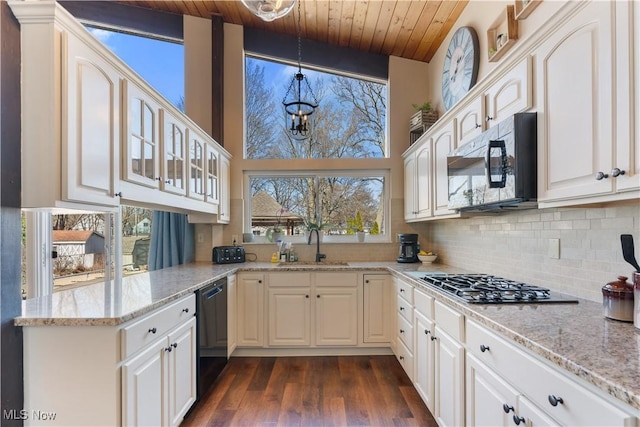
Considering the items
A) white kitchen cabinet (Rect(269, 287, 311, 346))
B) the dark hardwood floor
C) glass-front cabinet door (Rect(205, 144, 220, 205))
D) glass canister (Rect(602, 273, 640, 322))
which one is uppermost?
glass-front cabinet door (Rect(205, 144, 220, 205))

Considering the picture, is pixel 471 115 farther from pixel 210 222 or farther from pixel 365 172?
pixel 210 222

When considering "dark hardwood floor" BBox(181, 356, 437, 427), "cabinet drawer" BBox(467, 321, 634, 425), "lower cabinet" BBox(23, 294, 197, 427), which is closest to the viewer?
"cabinet drawer" BBox(467, 321, 634, 425)

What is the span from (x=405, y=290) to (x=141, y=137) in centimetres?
221

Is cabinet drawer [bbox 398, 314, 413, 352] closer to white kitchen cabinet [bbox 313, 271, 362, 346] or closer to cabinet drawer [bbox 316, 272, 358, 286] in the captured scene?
white kitchen cabinet [bbox 313, 271, 362, 346]

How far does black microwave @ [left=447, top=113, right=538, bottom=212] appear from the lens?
1601 millimetres

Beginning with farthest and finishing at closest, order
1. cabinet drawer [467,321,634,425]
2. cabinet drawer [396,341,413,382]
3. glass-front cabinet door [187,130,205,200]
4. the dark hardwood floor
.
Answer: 1. glass-front cabinet door [187,130,205,200]
2. cabinet drawer [396,341,413,382]
3. the dark hardwood floor
4. cabinet drawer [467,321,634,425]

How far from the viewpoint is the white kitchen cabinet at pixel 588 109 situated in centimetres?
112

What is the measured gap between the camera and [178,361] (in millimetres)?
2021

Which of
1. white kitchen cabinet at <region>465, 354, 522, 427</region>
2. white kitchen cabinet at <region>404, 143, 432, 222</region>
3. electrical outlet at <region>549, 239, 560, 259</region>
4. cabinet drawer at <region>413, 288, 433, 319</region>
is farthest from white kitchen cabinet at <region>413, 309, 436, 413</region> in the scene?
white kitchen cabinet at <region>404, 143, 432, 222</region>

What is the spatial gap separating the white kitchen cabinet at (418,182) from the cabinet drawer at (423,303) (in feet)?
2.76

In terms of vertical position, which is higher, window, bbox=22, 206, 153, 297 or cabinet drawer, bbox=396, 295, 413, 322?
window, bbox=22, 206, 153, 297

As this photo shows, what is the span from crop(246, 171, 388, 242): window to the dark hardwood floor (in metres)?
1.41

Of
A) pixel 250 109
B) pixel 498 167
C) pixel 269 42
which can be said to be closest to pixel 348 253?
pixel 250 109

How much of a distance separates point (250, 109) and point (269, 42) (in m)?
0.82
